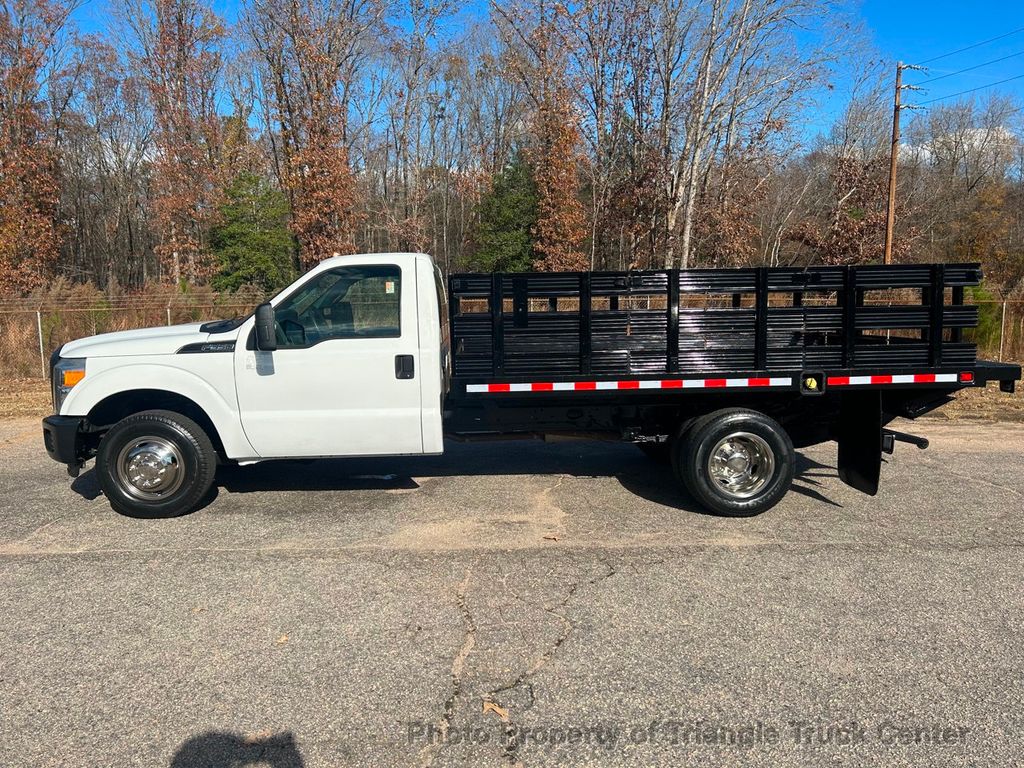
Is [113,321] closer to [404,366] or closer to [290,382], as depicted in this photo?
[290,382]

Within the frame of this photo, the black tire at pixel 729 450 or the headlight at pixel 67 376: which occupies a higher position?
the headlight at pixel 67 376

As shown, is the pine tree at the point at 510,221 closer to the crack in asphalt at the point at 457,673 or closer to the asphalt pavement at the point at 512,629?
the asphalt pavement at the point at 512,629

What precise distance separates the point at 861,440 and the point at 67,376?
6442 millimetres

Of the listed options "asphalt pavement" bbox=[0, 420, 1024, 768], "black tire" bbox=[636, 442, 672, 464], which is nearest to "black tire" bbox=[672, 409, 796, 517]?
"asphalt pavement" bbox=[0, 420, 1024, 768]

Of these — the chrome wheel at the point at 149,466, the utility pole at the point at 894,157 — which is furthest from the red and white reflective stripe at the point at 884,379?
the utility pole at the point at 894,157

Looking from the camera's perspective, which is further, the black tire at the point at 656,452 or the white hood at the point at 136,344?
the black tire at the point at 656,452

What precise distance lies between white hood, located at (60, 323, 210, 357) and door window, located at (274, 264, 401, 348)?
0.73 metres

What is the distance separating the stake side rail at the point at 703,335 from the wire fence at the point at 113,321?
1112 cm

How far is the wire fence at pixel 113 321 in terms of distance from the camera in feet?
53.5

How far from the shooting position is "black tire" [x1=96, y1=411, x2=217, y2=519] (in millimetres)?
5898

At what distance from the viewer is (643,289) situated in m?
5.82

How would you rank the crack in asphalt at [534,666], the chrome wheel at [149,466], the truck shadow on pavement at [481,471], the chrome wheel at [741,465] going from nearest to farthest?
the crack in asphalt at [534,666] < the chrome wheel at [149,466] < the chrome wheel at [741,465] < the truck shadow on pavement at [481,471]

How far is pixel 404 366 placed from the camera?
5.84m

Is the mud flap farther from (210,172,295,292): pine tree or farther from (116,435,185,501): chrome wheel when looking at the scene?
(210,172,295,292): pine tree
